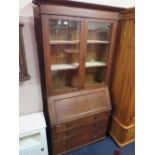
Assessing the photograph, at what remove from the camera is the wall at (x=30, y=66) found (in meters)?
1.42

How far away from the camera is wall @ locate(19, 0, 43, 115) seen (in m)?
1.42

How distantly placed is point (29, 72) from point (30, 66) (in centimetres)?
8

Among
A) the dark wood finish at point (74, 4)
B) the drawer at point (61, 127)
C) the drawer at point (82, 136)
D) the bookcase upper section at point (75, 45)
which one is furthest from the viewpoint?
the drawer at point (82, 136)

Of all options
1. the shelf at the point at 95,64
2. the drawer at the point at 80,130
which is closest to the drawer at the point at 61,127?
the drawer at the point at 80,130

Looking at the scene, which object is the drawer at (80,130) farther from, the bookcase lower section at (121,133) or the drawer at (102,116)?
the bookcase lower section at (121,133)

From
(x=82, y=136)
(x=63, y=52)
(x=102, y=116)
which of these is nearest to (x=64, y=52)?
(x=63, y=52)

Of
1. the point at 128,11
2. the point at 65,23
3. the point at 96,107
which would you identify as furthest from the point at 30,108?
the point at 128,11

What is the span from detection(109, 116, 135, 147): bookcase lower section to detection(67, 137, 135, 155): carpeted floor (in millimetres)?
71

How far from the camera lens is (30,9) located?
1421 millimetres

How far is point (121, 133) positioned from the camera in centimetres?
188

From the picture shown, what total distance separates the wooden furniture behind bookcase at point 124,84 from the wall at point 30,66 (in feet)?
1.69

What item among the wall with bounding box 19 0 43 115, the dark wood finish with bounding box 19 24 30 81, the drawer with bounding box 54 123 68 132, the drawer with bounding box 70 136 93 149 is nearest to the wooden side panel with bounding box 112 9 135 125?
the drawer with bounding box 70 136 93 149
